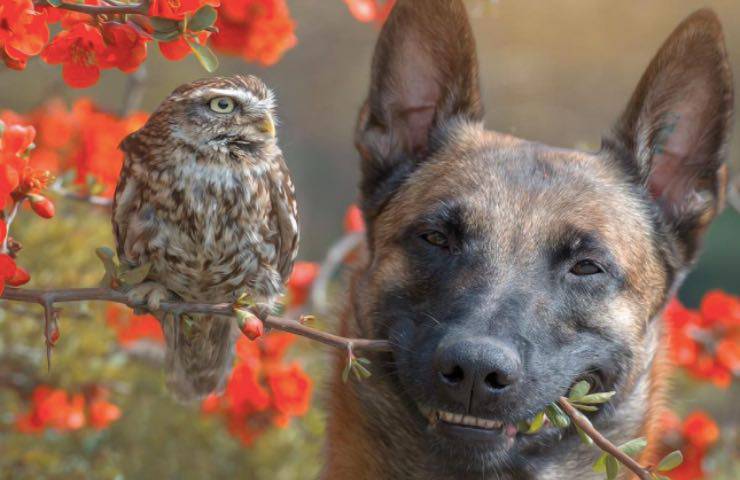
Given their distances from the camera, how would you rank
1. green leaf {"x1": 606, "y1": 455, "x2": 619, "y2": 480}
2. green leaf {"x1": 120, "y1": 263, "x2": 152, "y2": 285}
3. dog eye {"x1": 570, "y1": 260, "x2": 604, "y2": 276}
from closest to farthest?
1. green leaf {"x1": 606, "y1": 455, "x2": 619, "y2": 480}
2. green leaf {"x1": 120, "y1": 263, "x2": 152, "y2": 285}
3. dog eye {"x1": 570, "y1": 260, "x2": 604, "y2": 276}

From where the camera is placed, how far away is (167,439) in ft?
17.6

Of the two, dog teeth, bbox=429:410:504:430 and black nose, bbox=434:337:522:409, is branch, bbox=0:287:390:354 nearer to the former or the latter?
black nose, bbox=434:337:522:409

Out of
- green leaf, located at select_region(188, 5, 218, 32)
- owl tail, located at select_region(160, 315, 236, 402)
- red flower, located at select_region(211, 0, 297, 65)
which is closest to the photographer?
green leaf, located at select_region(188, 5, 218, 32)

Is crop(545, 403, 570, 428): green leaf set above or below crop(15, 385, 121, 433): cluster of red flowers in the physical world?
above

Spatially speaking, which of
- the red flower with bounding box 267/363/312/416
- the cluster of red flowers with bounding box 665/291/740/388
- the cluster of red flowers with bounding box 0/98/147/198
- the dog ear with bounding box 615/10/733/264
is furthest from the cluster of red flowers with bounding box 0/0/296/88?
the cluster of red flowers with bounding box 665/291/740/388

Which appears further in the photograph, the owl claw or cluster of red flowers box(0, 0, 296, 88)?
the owl claw

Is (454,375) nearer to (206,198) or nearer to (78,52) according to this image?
(206,198)

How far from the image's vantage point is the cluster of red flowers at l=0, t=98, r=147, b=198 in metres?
4.11

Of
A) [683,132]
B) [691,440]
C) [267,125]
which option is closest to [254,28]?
[267,125]

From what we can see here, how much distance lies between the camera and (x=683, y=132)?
3.49m

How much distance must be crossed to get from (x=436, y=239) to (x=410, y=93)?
2.05 feet

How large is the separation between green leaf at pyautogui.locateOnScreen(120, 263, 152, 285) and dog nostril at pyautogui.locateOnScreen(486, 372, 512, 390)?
35.3 inches

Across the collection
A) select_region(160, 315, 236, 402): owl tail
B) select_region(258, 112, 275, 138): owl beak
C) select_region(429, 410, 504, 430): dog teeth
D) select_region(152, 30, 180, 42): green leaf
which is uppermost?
select_region(152, 30, 180, 42): green leaf

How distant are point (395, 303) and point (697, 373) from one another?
1973 millimetres
